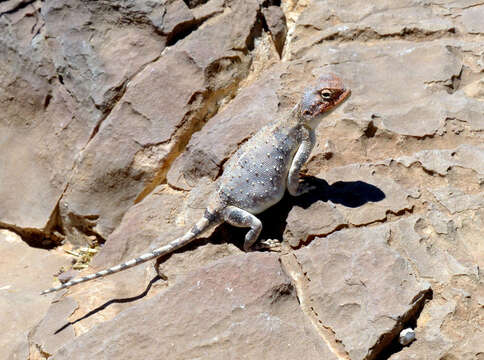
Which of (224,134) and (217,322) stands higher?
(224,134)

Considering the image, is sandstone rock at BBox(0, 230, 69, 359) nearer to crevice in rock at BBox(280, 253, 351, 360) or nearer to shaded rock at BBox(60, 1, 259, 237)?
shaded rock at BBox(60, 1, 259, 237)

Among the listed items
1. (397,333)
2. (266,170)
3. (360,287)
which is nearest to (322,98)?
(266,170)

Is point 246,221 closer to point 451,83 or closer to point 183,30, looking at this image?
point 451,83

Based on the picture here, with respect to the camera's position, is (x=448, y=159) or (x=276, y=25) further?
(x=276, y=25)

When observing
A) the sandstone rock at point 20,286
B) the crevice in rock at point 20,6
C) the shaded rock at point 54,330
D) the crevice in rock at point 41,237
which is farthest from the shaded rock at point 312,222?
the crevice in rock at point 20,6

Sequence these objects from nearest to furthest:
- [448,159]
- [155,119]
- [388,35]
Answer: [448,159] < [155,119] < [388,35]

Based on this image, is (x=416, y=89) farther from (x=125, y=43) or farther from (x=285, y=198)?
(x=125, y=43)

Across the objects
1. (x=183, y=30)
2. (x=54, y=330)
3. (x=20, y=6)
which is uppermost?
(x=20, y=6)
